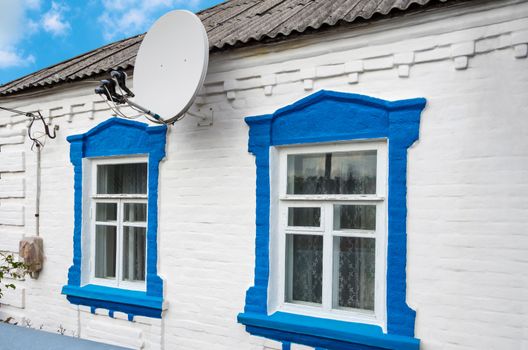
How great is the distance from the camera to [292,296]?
4.08m

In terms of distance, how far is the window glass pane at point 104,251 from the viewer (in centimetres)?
530

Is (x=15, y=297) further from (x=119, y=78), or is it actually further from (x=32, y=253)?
(x=119, y=78)

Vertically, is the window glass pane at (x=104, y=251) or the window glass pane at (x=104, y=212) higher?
the window glass pane at (x=104, y=212)

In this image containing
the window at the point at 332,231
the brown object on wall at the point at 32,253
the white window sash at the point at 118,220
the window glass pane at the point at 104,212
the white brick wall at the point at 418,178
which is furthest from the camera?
the brown object on wall at the point at 32,253

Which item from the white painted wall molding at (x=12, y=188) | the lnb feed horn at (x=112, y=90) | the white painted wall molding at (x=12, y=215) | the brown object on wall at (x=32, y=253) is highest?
the lnb feed horn at (x=112, y=90)

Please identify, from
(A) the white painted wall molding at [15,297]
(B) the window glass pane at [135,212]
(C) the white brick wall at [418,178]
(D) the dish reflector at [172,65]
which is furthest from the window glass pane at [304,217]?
(A) the white painted wall molding at [15,297]

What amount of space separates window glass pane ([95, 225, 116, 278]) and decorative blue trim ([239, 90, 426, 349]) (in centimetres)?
206

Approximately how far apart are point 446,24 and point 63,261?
4.85 m

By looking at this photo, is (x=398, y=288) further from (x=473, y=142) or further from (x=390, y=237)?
(x=473, y=142)

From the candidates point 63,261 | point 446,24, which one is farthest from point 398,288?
point 63,261

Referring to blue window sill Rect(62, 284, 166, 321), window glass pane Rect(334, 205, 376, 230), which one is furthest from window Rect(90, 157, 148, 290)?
window glass pane Rect(334, 205, 376, 230)

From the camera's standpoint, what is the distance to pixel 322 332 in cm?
368

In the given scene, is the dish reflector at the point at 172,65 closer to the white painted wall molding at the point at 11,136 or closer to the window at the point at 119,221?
the window at the point at 119,221

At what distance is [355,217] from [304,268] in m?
0.67
